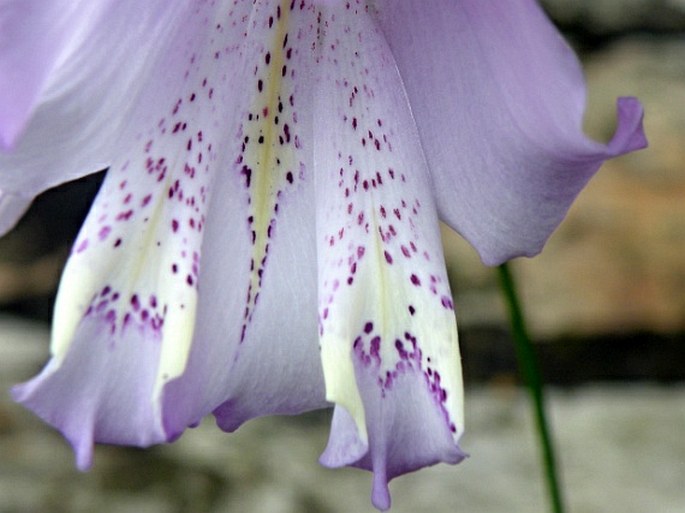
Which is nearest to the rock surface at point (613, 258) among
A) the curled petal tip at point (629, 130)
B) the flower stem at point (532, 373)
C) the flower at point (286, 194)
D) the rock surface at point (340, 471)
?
the rock surface at point (340, 471)

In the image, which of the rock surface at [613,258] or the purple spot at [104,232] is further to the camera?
the rock surface at [613,258]

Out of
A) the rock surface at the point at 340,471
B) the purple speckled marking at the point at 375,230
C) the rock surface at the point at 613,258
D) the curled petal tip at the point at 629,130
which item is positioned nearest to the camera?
the curled petal tip at the point at 629,130

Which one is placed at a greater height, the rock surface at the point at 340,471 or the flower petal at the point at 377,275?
the flower petal at the point at 377,275

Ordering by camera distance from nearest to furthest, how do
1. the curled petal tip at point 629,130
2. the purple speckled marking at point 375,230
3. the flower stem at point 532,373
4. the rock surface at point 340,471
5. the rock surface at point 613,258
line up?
the curled petal tip at point 629,130, the purple speckled marking at point 375,230, the flower stem at point 532,373, the rock surface at point 340,471, the rock surface at point 613,258

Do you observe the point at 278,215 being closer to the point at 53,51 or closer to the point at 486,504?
the point at 53,51

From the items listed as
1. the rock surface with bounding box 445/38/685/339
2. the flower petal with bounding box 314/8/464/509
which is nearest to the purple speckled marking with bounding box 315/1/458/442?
the flower petal with bounding box 314/8/464/509

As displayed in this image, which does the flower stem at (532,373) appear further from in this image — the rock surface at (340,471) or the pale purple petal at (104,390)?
the rock surface at (340,471)

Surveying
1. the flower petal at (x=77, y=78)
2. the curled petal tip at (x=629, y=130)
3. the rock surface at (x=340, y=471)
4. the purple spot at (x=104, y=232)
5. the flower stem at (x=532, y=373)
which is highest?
the flower petal at (x=77, y=78)
